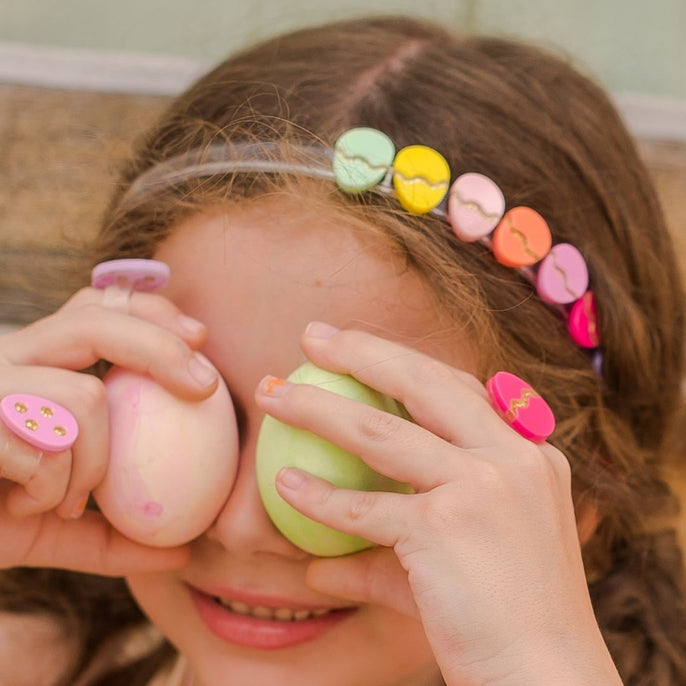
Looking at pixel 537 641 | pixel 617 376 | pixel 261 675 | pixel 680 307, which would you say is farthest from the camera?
pixel 680 307

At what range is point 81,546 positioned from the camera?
3.47ft

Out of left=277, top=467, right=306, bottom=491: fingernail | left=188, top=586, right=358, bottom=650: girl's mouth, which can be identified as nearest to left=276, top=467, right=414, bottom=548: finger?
left=277, top=467, right=306, bottom=491: fingernail

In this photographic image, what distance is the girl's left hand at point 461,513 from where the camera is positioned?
0.78m

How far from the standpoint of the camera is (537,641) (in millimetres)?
778

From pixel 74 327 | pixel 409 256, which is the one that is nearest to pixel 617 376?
pixel 409 256

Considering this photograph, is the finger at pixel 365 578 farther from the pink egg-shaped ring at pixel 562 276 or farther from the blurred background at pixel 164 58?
the blurred background at pixel 164 58

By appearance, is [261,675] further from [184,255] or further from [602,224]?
[602,224]

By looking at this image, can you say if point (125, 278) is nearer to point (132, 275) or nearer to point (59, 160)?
point (132, 275)

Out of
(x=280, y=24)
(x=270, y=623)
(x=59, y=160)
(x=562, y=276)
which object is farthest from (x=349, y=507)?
(x=280, y=24)

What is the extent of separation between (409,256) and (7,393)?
0.41 m

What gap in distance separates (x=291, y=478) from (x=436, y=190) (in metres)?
0.33

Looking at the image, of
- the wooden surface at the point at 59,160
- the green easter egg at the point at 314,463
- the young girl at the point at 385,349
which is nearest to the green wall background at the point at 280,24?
the wooden surface at the point at 59,160

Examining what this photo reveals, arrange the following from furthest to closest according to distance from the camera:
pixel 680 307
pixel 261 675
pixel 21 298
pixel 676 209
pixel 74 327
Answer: pixel 676 209, pixel 21 298, pixel 680 307, pixel 261 675, pixel 74 327

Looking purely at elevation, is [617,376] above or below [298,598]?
above
